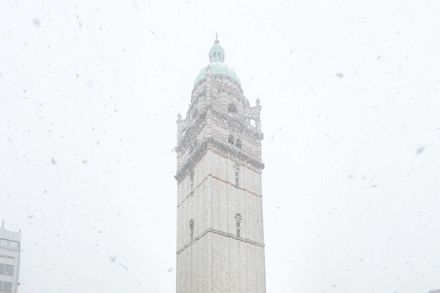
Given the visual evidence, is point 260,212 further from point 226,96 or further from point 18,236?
point 18,236

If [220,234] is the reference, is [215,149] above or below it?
above

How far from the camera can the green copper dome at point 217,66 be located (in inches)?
2199

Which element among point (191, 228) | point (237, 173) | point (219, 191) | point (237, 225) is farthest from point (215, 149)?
point (191, 228)

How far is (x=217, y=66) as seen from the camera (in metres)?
56.8

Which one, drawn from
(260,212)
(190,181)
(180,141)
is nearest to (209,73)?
(180,141)

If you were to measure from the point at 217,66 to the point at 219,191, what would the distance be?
620 inches

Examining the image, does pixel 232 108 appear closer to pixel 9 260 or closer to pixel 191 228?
pixel 191 228

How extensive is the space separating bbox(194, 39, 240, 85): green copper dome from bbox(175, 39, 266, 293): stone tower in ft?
0.55

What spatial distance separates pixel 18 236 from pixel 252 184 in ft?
199

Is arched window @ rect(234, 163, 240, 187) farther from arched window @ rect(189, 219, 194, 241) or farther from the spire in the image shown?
the spire

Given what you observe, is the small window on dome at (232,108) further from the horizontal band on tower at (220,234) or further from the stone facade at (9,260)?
the stone facade at (9,260)

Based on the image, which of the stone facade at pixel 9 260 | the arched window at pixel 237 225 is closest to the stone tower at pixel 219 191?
the arched window at pixel 237 225

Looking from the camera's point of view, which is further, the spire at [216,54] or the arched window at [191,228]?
the spire at [216,54]

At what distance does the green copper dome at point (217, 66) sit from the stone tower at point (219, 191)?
6.6 inches
